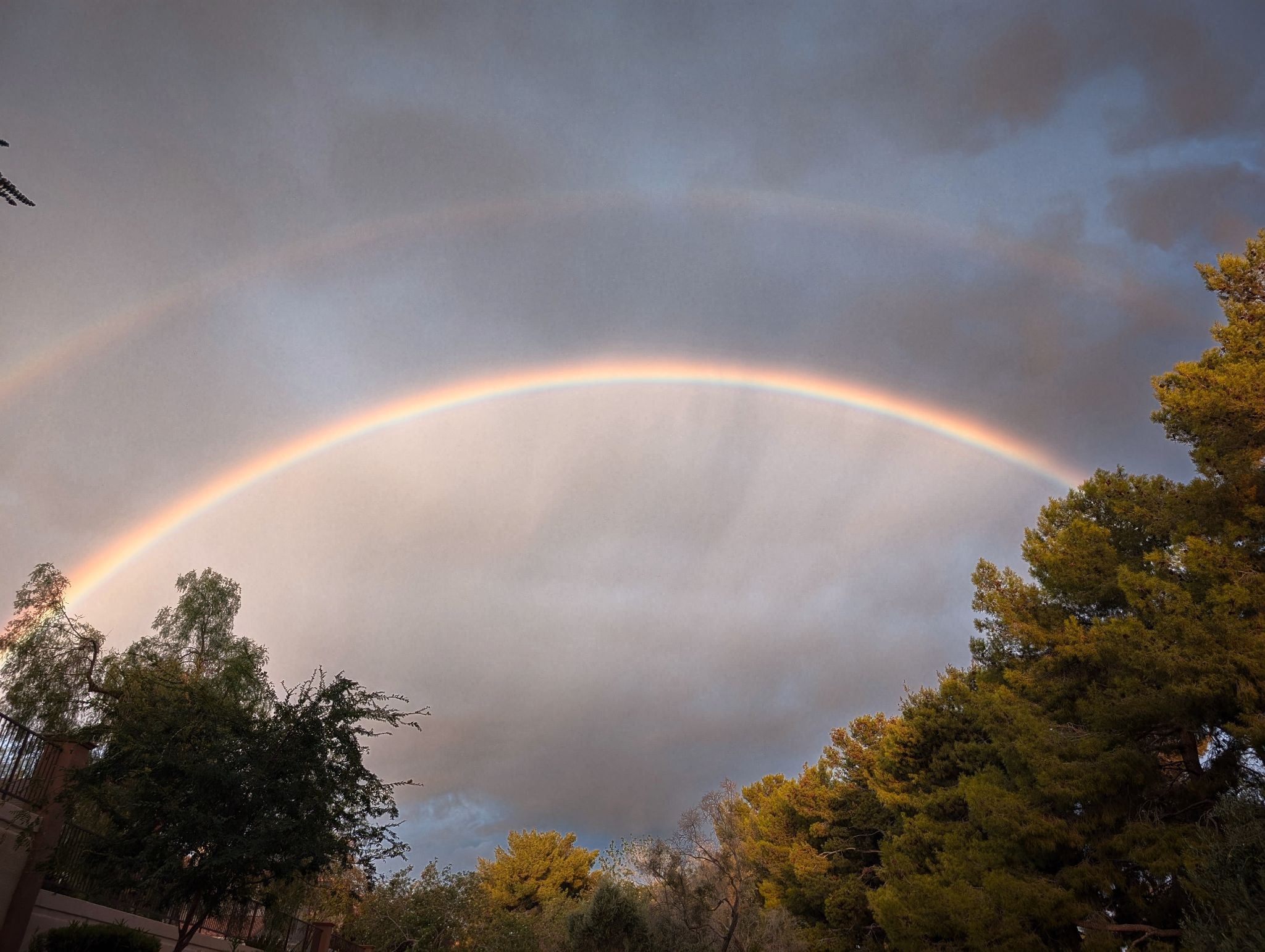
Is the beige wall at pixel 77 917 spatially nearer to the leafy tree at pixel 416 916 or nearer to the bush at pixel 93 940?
the bush at pixel 93 940

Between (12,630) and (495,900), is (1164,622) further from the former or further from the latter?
(495,900)

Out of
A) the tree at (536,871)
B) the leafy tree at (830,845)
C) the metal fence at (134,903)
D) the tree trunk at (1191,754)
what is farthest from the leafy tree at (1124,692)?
the tree at (536,871)

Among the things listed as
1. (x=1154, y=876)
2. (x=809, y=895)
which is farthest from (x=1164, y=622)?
(x=809, y=895)

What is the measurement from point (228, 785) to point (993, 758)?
2616 cm

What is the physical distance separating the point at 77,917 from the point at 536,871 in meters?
58.1

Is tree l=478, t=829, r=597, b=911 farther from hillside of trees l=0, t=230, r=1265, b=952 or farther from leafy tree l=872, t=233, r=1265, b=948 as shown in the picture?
leafy tree l=872, t=233, r=1265, b=948

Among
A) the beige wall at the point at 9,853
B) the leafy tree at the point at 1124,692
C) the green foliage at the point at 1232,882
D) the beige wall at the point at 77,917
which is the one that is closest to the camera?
the beige wall at the point at 9,853

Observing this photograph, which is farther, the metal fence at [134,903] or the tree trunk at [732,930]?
the tree trunk at [732,930]

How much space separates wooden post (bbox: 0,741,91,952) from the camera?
13.6m

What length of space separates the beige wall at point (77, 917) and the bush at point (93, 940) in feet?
0.65

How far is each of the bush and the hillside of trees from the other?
0.97 m

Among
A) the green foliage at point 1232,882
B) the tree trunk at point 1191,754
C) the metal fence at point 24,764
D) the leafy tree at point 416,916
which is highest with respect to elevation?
the tree trunk at point 1191,754

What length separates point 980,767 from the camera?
31.7 meters

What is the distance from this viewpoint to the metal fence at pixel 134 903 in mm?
14922
